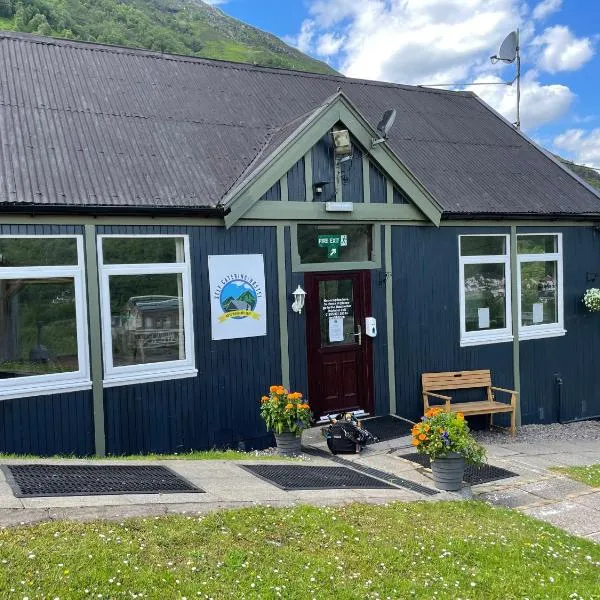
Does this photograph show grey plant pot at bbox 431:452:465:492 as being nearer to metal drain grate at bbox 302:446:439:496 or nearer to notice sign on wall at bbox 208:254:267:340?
metal drain grate at bbox 302:446:439:496

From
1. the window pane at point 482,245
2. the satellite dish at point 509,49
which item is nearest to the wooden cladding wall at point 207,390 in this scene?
the window pane at point 482,245

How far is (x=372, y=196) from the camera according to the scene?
393 inches

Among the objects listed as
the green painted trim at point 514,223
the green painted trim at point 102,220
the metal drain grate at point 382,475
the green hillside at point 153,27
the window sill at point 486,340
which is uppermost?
the green hillside at point 153,27

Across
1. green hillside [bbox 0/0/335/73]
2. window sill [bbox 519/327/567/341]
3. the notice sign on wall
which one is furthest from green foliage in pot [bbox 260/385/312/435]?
green hillside [bbox 0/0/335/73]

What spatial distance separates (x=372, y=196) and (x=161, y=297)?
3.60 meters

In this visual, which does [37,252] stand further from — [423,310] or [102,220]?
[423,310]

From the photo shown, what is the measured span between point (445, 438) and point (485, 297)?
16.9 feet

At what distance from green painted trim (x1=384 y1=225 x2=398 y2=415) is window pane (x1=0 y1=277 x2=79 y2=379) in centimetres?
479

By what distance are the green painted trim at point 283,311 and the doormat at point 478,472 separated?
6.54 ft

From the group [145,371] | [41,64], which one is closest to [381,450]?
[145,371]

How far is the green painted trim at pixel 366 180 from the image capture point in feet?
32.2

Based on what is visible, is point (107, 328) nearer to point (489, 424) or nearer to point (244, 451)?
point (244, 451)

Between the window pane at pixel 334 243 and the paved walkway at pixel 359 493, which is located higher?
the window pane at pixel 334 243

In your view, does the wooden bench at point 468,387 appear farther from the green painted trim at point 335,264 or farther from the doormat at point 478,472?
the green painted trim at point 335,264
